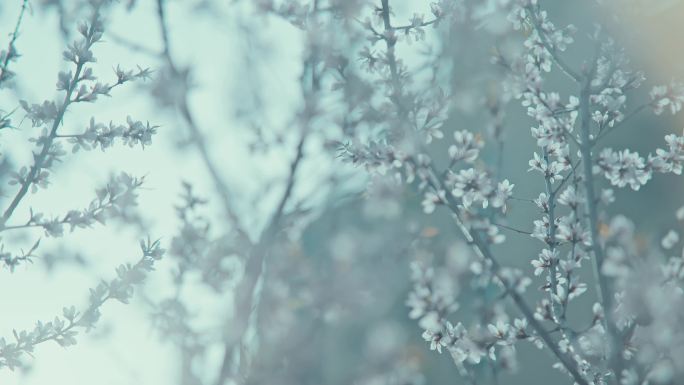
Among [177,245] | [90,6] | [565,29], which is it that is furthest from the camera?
[565,29]

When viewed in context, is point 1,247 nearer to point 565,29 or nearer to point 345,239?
point 345,239

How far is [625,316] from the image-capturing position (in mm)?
3195

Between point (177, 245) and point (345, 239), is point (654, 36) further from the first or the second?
point (177, 245)

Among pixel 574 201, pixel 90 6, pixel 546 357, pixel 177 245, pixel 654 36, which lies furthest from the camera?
pixel 546 357

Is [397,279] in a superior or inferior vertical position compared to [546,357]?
superior

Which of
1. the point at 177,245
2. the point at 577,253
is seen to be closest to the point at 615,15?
the point at 577,253

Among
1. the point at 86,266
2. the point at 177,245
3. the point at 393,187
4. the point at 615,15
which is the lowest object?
Result: the point at 86,266

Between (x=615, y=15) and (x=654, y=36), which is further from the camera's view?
(x=654, y=36)

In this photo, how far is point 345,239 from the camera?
3.00 metres

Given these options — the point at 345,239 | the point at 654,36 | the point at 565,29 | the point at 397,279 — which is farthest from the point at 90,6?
the point at 654,36

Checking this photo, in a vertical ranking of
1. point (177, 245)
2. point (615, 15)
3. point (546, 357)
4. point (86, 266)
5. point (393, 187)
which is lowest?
point (546, 357)

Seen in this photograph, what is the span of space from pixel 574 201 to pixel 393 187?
1.10 metres

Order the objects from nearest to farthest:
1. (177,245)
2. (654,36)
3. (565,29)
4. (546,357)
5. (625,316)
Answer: (177,245) → (625,316) → (565,29) → (654,36) → (546,357)

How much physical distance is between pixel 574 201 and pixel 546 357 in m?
6.27
